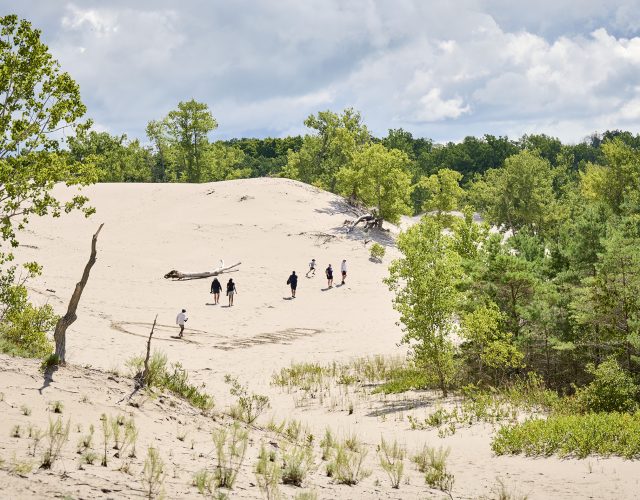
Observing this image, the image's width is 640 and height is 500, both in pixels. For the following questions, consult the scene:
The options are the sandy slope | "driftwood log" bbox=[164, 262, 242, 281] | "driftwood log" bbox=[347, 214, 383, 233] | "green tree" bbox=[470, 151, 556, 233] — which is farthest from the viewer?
"green tree" bbox=[470, 151, 556, 233]

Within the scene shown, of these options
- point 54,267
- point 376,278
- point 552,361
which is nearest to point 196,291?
point 54,267

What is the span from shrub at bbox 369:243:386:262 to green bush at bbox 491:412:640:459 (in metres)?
33.6

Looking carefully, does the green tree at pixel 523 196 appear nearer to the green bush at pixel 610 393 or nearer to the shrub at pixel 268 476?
the green bush at pixel 610 393

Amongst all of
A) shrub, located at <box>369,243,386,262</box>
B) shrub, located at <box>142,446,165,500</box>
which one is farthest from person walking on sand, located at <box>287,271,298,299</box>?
shrub, located at <box>142,446,165,500</box>

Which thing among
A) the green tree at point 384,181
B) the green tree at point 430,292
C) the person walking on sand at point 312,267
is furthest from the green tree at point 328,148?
the green tree at point 430,292

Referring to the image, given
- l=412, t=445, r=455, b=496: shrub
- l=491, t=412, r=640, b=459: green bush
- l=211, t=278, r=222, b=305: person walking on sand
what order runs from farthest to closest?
l=211, t=278, r=222, b=305: person walking on sand < l=491, t=412, r=640, b=459: green bush < l=412, t=445, r=455, b=496: shrub

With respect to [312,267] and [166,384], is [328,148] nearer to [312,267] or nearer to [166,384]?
[312,267]

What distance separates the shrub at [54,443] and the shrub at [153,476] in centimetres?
124

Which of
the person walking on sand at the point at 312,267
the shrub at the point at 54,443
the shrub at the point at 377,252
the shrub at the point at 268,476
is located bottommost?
the shrub at the point at 268,476

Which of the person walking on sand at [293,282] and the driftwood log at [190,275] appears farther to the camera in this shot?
the driftwood log at [190,275]

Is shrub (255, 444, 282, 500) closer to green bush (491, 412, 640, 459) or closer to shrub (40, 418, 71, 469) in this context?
shrub (40, 418, 71, 469)

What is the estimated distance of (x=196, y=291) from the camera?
35.2 metres

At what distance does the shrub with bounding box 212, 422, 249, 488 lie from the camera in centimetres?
790

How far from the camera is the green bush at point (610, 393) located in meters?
13.5
